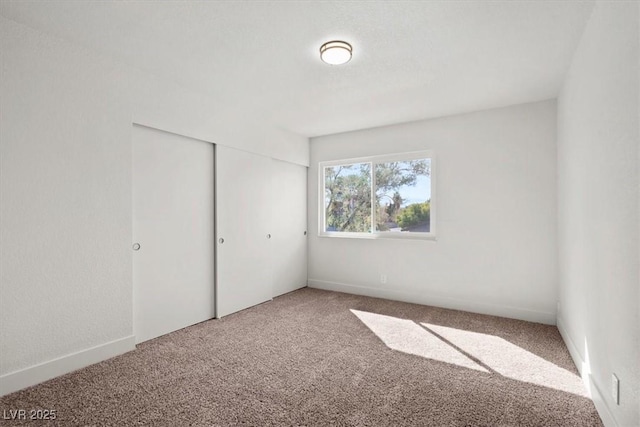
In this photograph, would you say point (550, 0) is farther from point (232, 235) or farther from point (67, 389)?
point (67, 389)

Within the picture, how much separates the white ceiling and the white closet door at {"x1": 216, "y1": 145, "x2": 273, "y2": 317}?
865 mm

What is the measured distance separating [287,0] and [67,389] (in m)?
2.93

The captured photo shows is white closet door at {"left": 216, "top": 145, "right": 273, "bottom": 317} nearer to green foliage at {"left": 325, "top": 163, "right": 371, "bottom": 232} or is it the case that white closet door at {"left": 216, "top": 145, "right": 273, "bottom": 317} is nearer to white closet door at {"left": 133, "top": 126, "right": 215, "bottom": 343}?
white closet door at {"left": 133, "top": 126, "right": 215, "bottom": 343}

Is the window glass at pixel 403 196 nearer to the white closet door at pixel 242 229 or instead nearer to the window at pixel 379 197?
the window at pixel 379 197

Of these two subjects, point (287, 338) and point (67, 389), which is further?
point (287, 338)

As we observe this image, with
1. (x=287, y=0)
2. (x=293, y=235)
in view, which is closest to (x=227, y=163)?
(x=293, y=235)

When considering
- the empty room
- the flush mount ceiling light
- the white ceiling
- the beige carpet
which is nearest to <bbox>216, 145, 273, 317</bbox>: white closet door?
the empty room

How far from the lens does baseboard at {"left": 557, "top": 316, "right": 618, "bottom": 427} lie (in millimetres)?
1832

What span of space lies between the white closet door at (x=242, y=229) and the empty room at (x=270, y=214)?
0.11 ft

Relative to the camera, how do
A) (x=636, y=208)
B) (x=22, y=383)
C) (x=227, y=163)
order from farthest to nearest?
(x=227, y=163) < (x=22, y=383) < (x=636, y=208)

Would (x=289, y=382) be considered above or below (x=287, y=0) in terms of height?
below

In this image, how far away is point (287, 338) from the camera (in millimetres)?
3205

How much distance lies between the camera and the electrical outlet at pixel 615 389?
1707 millimetres

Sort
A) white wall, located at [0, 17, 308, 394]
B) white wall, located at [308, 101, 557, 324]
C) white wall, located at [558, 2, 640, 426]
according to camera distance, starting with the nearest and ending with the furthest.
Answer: white wall, located at [558, 2, 640, 426], white wall, located at [0, 17, 308, 394], white wall, located at [308, 101, 557, 324]
